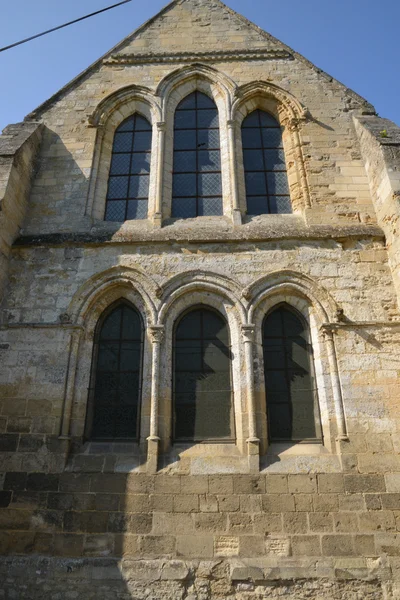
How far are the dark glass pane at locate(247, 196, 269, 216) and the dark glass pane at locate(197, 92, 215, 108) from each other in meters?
2.34

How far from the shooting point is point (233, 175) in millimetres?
7461

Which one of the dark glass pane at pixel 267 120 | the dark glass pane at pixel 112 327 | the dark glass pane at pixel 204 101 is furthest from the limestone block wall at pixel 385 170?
the dark glass pane at pixel 112 327

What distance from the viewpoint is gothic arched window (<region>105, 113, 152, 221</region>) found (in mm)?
7578

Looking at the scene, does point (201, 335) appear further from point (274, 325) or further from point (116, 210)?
point (116, 210)

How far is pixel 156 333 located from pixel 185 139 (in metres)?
4.11

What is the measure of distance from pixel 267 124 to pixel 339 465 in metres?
6.23

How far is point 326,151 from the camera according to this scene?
7684 mm

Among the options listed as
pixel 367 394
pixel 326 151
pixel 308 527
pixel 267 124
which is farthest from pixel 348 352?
pixel 267 124

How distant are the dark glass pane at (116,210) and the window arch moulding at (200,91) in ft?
2.62

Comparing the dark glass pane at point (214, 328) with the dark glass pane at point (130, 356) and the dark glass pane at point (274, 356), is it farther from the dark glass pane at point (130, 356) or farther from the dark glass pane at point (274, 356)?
the dark glass pane at point (130, 356)

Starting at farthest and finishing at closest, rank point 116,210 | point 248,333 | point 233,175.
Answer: point 116,210
point 233,175
point 248,333

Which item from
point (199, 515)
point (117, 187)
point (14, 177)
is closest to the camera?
point (199, 515)

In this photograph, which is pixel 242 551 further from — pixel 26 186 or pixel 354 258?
pixel 26 186

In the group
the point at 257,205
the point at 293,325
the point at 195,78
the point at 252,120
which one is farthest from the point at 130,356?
the point at 195,78
